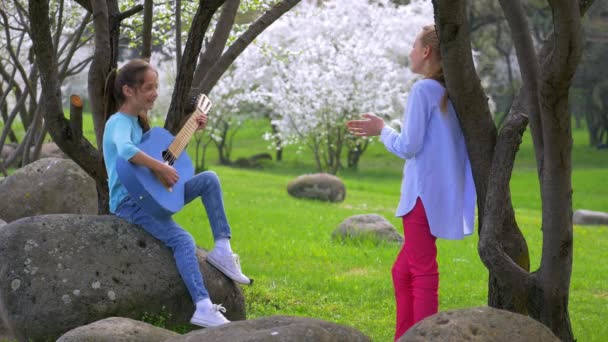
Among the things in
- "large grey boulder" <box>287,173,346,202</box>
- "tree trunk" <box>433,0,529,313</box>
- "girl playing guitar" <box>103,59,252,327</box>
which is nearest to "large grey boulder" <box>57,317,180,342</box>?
"girl playing guitar" <box>103,59,252,327</box>

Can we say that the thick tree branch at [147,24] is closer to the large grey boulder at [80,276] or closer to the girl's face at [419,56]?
the large grey boulder at [80,276]

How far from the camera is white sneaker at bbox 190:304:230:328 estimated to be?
5695mm

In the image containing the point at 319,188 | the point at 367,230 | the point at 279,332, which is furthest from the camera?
the point at 319,188

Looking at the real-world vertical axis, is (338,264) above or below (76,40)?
below

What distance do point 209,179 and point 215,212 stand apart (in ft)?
0.78

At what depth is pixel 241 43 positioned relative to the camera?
22.9ft

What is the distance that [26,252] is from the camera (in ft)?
18.4

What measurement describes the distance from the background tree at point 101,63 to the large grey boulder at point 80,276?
993 mm

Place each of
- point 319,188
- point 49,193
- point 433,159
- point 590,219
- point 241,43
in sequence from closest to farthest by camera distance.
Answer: point 433,159
point 241,43
point 49,193
point 590,219
point 319,188

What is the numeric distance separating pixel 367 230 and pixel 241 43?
5.54 metres

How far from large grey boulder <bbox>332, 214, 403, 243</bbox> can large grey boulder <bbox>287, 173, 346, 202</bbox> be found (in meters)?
7.16

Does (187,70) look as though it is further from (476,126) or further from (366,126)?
(476,126)

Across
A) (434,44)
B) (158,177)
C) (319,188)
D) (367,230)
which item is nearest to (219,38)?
(158,177)

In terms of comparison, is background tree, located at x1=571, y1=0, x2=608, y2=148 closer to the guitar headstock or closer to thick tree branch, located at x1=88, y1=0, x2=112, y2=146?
thick tree branch, located at x1=88, y1=0, x2=112, y2=146
